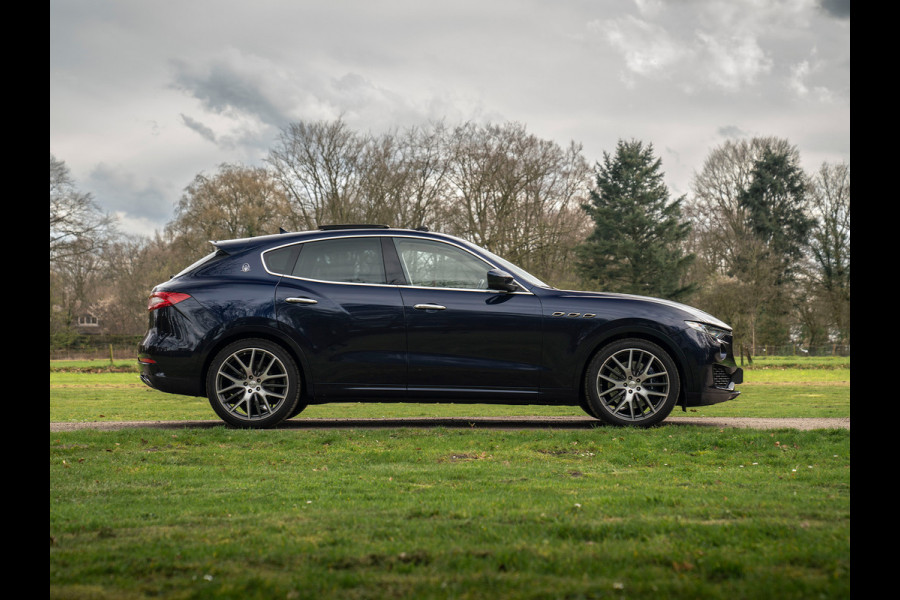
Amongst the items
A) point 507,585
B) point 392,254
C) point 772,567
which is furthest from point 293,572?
point 392,254

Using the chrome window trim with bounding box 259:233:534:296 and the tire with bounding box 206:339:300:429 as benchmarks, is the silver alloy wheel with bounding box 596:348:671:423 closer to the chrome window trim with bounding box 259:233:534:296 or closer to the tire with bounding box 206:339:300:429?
the chrome window trim with bounding box 259:233:534:296

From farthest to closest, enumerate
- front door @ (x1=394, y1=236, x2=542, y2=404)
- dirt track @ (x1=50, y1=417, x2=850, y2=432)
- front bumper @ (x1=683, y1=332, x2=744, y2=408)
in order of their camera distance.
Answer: dirt track @ (x1=50, y1=417, x2=850, y2=432)
front bumper @ (x1=683, y1=332, x2=744, y2=408)
front door @ (x1=394, y1=236, x2=542, y2=404)

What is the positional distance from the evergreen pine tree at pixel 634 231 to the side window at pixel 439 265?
1267 inches

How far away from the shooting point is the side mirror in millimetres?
7531

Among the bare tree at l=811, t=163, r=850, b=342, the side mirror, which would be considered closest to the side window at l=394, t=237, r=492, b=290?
the side mirror

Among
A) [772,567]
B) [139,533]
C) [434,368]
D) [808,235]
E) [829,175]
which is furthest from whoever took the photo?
[808,235]

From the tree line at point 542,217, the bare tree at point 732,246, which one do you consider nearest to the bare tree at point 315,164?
the tree line at point 542,217

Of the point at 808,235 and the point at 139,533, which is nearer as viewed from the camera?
the point at 139,533

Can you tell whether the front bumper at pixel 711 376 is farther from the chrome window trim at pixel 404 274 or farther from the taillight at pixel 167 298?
the taillight at pixel 167 298

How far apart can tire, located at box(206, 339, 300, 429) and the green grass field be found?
1.13ft

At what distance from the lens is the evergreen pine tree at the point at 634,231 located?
40.8 metres
